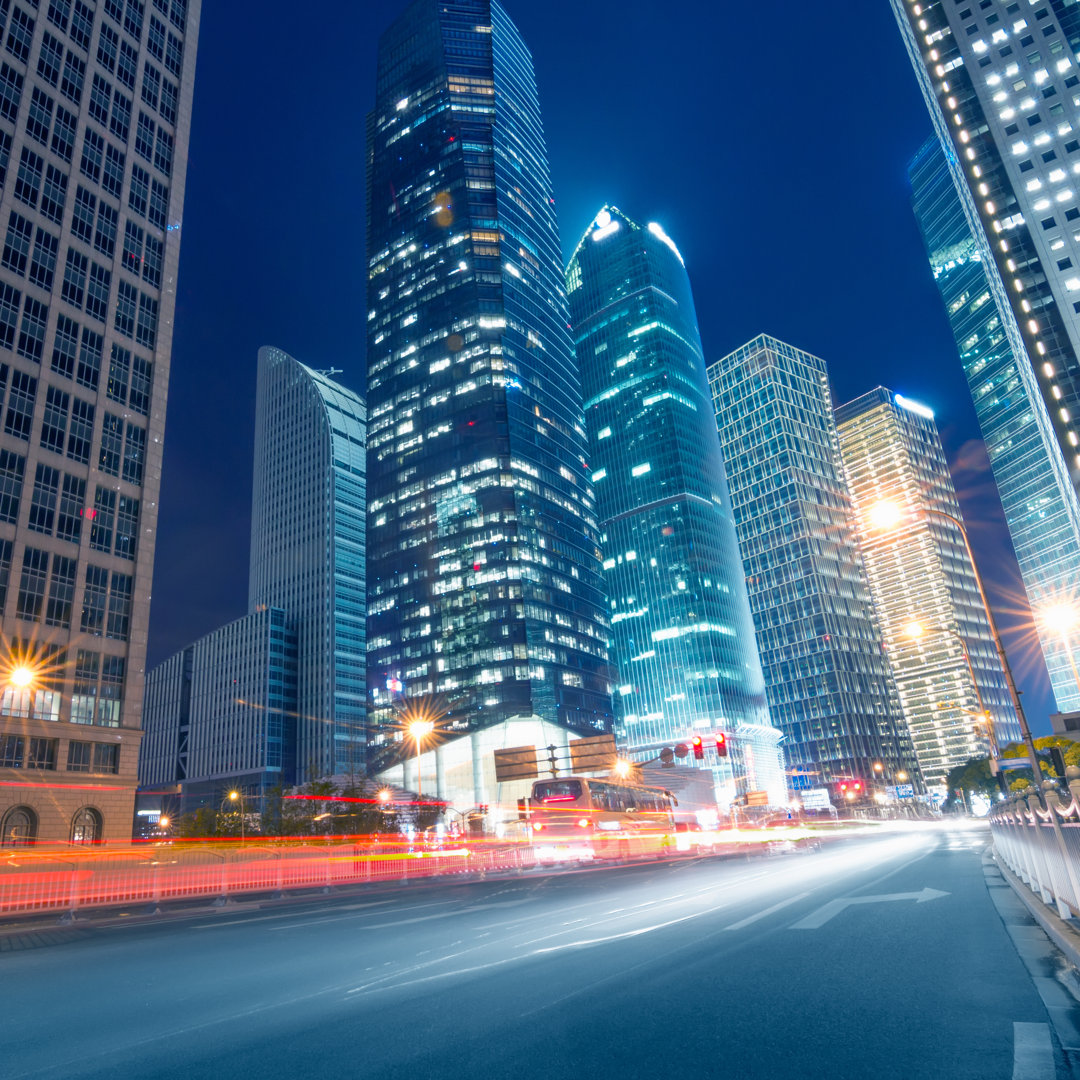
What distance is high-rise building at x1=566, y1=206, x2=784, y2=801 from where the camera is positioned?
16562cm

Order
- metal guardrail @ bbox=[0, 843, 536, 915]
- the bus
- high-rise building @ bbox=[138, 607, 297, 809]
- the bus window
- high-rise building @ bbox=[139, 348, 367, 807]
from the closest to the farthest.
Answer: metal guardrail @ bbox=[0, 843, 536, 915] < the bus < the bus window < high-rise building @ bbox=[138, 607, 297, 809] < high-rise building @ bbox=[139, 348, 367, 807]

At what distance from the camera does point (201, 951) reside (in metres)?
13.8

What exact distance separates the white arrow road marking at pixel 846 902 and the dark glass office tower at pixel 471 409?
101260 mm

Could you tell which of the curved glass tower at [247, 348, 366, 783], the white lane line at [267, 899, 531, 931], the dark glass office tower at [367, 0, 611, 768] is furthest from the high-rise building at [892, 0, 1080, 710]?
the curved glass tower at [247, 348, 366, 783]

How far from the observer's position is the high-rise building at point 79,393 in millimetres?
56438

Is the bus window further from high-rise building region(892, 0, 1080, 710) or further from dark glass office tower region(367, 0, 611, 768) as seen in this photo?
high-rise building region(892, 0, 1080, 710)

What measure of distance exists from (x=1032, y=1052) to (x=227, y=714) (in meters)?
180

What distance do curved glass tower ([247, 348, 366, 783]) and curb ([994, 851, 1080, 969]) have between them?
505ft

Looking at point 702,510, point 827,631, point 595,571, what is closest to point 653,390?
→ point 702,510

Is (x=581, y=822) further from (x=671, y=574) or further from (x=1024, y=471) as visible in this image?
(x=1024, y=471)

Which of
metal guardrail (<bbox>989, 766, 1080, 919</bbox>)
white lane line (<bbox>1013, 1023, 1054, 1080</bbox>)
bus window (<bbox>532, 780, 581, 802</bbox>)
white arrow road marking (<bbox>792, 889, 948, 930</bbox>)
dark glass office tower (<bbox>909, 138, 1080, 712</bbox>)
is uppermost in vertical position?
dark glass office tower (<bbox>909, 138, 1080, 712</bbox>)

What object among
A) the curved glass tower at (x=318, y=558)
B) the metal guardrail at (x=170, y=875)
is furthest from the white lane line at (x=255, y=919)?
the curved glass tower at (x=318, y=558)

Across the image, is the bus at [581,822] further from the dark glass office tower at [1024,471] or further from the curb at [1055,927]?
the dark glass office tower at [1024,471]

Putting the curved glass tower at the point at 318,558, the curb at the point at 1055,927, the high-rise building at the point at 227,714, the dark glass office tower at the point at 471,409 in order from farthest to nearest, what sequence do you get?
the curved glass tower at the point at 318,558 → the high-rise building at the point at 227,714 → the dark glass office tower at the point at 471,409 → the curb at the point at 1055,927
